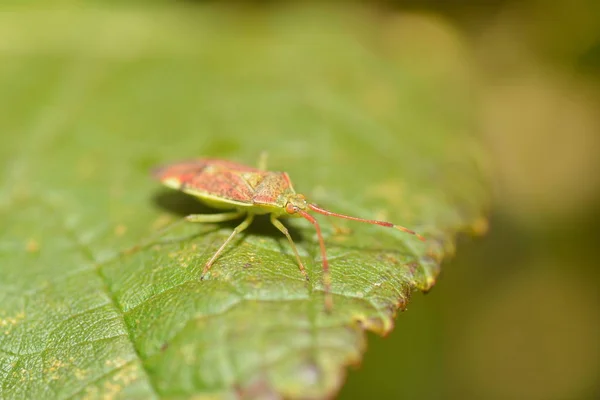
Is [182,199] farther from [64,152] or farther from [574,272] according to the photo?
[574,272]

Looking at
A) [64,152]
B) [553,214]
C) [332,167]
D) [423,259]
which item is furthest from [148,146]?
[553,214]

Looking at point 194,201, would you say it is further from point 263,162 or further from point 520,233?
point 520,233

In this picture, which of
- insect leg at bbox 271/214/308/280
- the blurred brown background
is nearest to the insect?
insect leg at bbox 271/214/308/280

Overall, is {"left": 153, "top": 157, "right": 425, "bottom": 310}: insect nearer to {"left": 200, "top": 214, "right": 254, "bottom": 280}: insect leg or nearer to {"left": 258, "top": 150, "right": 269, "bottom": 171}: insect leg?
{"left": 200, "top": 214, "right": 254, "bottom": 280}: insect leg

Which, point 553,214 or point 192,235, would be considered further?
point 553,214

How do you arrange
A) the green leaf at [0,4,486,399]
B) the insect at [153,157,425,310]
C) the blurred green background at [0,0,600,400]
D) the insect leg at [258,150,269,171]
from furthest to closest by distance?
the blurred green background at [0,0,600,400] → the insect leg at [258,150,269,171] → the insect at [153,157,425,310] → the green leaf at [0,4,486,399]

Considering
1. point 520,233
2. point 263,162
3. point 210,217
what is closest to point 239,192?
point 210,217

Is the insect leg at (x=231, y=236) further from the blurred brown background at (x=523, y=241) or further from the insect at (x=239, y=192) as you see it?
the blurred brown background at (x=523, y=241)
